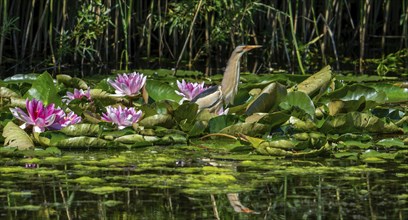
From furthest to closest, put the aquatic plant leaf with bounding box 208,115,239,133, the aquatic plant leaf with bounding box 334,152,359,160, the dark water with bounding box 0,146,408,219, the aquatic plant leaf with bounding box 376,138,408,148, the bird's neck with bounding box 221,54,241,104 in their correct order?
1. the bird's neck with bounding box 221,54,241,104
2. the aquatic plant leaf with bounding box 208,115,239,133
3. the aquatic plant leaf with bounding box 376,138,408,148
4. the aquatic plant leaf with bounding box 334,152,359,160
5. the dark water with bounding box 0,146,408,219

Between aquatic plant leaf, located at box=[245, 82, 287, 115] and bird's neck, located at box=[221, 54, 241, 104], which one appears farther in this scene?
bird's neck, located at box=[221, 54, 241, 104]

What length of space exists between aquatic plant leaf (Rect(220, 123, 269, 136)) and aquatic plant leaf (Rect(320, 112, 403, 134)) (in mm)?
402

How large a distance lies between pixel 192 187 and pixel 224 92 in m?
1.99

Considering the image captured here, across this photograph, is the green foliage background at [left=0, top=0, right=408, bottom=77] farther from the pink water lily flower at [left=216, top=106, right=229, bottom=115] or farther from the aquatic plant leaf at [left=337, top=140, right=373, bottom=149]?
the aquatic plant leaf at [left=337, top=140, right=373, bottom=149]

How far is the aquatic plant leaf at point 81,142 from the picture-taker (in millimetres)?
5160

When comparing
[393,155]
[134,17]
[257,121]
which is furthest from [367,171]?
[134,17]

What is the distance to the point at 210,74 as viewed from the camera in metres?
10.0

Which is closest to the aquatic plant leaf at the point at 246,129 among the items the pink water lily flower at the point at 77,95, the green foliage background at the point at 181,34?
the pink water lily flower at the point at 77,95

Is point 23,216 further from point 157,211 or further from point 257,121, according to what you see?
point 257,121

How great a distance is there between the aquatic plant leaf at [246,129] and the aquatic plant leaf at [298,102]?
0.55 metres

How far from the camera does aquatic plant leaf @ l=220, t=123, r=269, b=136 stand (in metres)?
5.49

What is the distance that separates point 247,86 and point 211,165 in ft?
6.78

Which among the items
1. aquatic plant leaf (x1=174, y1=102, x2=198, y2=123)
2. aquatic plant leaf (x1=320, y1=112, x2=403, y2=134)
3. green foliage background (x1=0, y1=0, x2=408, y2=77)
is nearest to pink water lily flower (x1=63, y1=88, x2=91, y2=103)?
aquatic plant leaf (x1=174, y1=102, x2=198, y2=123)

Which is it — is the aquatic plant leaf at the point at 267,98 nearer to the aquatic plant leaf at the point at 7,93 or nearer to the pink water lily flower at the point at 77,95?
the pink water lily flower at the point at 77,95
